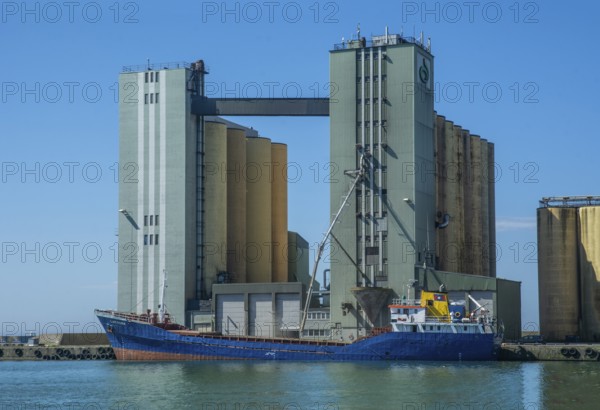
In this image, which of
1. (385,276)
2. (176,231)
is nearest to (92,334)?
(176,231)

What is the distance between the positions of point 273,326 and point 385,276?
10700 millimetres

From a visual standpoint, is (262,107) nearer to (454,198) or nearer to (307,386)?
(454,198)

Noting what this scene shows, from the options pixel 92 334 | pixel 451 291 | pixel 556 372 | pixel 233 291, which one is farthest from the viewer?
pixel 92 334

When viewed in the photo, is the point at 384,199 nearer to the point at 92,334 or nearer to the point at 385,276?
the point at 385,276

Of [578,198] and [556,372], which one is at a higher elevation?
[578,198]

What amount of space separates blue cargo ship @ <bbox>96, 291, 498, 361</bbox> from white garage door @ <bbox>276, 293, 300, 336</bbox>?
242 inches

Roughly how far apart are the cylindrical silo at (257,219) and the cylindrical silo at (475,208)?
64.6 feet

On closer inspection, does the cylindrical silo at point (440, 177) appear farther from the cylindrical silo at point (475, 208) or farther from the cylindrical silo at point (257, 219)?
the cylindrical silo at point (257, 219)

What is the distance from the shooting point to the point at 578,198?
100500mm

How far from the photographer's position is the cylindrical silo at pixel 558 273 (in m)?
97.0

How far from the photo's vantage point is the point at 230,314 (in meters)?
94.7

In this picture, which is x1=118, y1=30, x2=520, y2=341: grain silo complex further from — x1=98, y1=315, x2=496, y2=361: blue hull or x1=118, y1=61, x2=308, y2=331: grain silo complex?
x1=98, y1=315, x2=496, y2=361: blue hull

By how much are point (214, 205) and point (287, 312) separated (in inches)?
512

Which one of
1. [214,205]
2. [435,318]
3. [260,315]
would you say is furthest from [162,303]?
[435,318]
